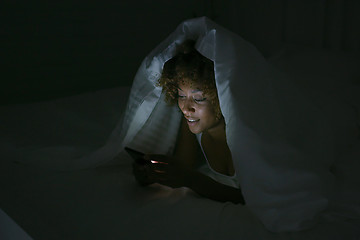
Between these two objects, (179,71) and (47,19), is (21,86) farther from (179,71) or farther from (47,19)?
(179,71)

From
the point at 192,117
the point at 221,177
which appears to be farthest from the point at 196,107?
the point at 221,177

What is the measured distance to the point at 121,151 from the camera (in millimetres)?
1259

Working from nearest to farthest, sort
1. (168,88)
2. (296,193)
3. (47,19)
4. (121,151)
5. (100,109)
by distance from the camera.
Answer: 1. (296,193)
2. (168,88)
3. (121,151)
4. (100,109)
5. (47,19)

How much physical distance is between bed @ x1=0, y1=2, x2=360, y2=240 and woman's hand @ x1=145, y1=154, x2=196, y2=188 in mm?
44

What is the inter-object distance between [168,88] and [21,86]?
4.96ft

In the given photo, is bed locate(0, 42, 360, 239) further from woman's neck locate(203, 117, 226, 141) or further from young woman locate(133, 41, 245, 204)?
woman's neck locate(203, 117, 226, 141)

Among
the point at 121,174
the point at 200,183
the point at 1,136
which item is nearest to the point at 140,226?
the point at 200,183

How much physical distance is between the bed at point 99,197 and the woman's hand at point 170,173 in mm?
44

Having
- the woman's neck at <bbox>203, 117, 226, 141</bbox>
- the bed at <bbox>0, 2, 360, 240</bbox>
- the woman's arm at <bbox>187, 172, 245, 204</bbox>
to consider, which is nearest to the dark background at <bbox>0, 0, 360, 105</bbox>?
the bed at <bbox>0, 2, 360, 240</bbox>

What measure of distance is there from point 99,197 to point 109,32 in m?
1.75

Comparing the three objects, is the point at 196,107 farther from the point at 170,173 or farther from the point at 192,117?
the point at 170,173

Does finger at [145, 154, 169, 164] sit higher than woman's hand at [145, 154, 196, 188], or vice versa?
finger at [145, 154, 169, 164]

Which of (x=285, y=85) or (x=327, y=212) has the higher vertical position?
(x=285, y=85)

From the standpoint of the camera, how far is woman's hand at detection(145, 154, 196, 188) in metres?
1.03
